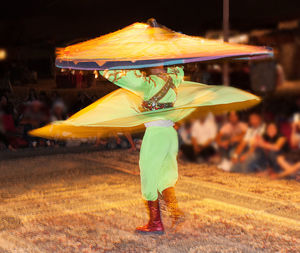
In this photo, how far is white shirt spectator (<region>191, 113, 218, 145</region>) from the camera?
880cm

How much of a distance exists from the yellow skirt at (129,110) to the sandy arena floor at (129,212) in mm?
1003

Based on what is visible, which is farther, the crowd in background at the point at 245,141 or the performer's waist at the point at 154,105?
the crowd in background at the point at 245,141

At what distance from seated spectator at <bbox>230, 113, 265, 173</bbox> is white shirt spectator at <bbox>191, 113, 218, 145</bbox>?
0.74 meters

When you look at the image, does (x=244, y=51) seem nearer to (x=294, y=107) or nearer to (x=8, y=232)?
(x=8, y=232)

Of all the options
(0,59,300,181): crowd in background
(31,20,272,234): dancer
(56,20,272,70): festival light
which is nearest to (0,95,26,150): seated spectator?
(0,59,300,181): crowd in background

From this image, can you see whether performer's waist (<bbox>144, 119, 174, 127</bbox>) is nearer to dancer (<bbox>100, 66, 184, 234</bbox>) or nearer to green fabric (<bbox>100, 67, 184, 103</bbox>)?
dancer (<bbox>100, 66, 184, 234</bbox>)

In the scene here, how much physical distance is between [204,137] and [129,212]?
12.3ft

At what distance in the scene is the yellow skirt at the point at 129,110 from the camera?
15.1ft

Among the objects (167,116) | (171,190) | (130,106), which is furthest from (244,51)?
(171,190)

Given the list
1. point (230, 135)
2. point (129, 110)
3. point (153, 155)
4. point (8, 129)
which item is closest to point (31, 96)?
point (8, 129)

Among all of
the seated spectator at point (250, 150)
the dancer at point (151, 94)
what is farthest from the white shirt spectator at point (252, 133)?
the dancer at point (151, 94)

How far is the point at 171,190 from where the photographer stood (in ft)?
16.0

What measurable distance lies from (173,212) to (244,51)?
5.83 ft

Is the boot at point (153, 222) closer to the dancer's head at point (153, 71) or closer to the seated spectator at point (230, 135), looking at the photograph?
the dancer's head at point (153, 71)
